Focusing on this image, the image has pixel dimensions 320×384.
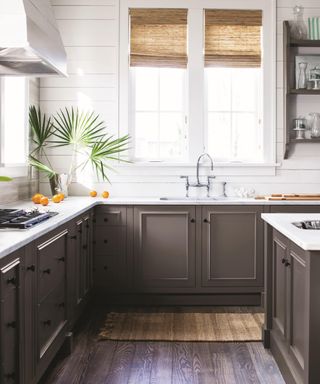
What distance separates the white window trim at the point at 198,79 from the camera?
15.4 feet

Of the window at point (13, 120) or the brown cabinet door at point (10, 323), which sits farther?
the window at point (13, 120)

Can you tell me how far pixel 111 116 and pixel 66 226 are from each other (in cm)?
186

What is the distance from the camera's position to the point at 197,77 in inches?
186

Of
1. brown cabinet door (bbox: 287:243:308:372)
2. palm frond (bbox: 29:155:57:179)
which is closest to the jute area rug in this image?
brown cabinet door (bbox: 287:243:308:372)

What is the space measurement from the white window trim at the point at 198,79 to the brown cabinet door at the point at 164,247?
68 centimetres

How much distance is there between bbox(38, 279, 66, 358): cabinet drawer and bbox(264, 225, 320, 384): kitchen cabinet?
4.32ft

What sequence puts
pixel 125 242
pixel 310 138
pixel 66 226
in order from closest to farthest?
pixel 66 226 < pixel 125 242 < pixel 310 138

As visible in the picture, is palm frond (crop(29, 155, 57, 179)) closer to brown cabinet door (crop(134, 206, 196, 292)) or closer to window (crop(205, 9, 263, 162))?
brown cabinet door (crop(134, 206, 196, 292))

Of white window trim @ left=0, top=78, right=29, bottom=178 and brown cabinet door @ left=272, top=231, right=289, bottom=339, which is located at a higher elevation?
white window trim @ left=0, top=78, right=29, bottom=178

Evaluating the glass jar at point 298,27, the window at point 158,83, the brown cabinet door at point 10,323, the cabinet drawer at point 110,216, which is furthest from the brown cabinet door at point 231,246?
the brown cabinet door at point 10,323

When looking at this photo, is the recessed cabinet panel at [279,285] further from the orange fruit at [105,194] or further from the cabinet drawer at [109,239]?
the orange fruit at [105,194]

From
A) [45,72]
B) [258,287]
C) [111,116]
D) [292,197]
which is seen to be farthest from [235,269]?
[45,72]

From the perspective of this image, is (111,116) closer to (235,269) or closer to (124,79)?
(124,79)

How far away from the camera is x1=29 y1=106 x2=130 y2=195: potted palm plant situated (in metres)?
4.48
